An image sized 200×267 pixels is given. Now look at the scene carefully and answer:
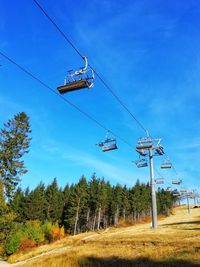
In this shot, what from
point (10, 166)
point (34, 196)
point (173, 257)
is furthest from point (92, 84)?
point (34, 196)

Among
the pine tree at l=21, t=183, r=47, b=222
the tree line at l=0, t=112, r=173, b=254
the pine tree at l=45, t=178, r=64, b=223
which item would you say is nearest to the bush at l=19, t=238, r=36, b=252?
the tree line at l=0, t=112, r=173, b=254

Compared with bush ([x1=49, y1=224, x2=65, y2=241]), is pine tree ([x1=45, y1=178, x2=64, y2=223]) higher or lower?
→ higher

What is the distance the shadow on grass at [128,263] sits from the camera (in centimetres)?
1688

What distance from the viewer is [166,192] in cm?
14962

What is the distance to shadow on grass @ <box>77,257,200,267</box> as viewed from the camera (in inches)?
664

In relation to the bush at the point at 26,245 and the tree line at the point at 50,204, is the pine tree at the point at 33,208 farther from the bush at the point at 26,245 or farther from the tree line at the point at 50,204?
Result: the bush at the point at 26,245

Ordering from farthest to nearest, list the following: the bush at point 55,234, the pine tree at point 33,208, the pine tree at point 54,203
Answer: the pine tree at point 54,203 → the pine tree at point 33,208 → the bush at point 55,234

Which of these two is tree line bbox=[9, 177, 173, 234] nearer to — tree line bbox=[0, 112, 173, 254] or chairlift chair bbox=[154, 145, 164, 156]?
tree line bbox=[0, 112, 173, 254]

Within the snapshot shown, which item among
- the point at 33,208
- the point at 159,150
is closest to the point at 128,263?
the point at 159,150

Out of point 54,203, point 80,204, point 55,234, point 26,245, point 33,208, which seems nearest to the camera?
point 26,245

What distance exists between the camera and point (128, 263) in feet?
64.3

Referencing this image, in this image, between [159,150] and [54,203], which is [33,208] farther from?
[159,150]

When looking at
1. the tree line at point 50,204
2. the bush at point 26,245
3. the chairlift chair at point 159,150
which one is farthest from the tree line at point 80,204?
the chairlift chair at point 159,150

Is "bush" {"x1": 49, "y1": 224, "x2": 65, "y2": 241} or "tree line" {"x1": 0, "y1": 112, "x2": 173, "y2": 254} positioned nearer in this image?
"tree line" {"x1": 0, "y1": 112, "x2": 173, "y2": 254}
